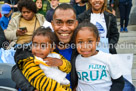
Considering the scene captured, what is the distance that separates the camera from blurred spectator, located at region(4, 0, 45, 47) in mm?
3347

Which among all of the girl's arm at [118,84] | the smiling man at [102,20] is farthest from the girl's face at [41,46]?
the smiling man at [102,20]

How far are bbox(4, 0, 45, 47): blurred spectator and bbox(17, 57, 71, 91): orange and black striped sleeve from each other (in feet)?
5.73

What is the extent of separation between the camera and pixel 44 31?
1.74 metres

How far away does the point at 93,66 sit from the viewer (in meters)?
1.74

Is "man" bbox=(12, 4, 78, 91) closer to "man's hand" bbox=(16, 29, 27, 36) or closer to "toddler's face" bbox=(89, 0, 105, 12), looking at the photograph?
"toddler's face" bbox=(89, 0, 105, 12)

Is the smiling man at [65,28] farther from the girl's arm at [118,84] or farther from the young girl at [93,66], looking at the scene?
the girl's arm at [118,84]

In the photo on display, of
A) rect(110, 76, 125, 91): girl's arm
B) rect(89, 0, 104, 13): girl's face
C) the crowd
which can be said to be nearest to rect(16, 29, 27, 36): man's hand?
rect(89, 0, 104, 13): girl's face

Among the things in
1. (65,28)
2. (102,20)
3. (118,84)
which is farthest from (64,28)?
(102,20)

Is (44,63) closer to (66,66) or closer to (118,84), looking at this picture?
(66,66)

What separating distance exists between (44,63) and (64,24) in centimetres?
43

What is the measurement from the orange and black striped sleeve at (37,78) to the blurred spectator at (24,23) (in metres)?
1.75

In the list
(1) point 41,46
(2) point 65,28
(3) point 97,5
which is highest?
(3) point 97,5

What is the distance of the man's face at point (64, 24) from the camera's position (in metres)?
1.82

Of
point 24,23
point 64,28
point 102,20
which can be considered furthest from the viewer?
point 24,23
